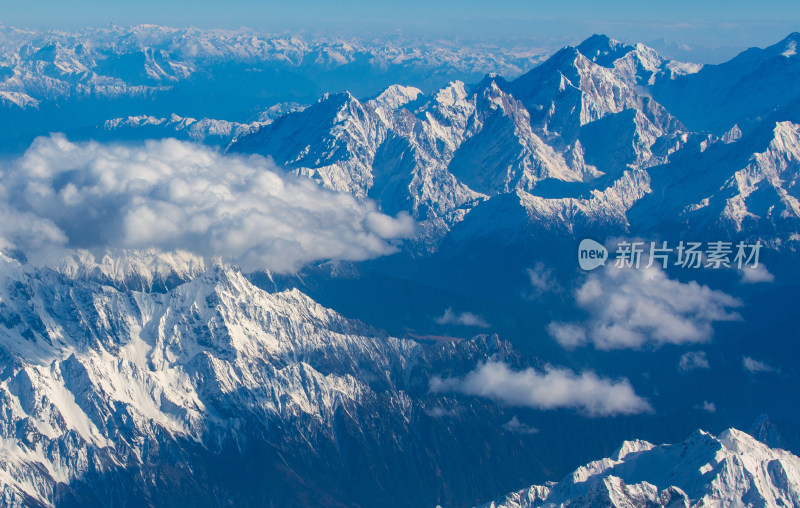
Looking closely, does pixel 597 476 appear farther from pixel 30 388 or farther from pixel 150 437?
pixel 30 388

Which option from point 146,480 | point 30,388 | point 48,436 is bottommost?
point 146,480

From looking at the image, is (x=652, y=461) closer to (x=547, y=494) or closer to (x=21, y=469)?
(x=547, y=494)

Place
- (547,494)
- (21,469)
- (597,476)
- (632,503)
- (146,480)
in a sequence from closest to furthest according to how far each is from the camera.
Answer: (632,503), (597,476), (547,494), (21,469), (146,480)

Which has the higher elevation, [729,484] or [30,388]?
[30,388]

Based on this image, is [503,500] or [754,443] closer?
[754,443]

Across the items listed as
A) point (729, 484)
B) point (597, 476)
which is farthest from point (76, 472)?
point (729, 484)

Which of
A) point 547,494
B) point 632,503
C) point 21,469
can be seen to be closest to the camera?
point 632,503
